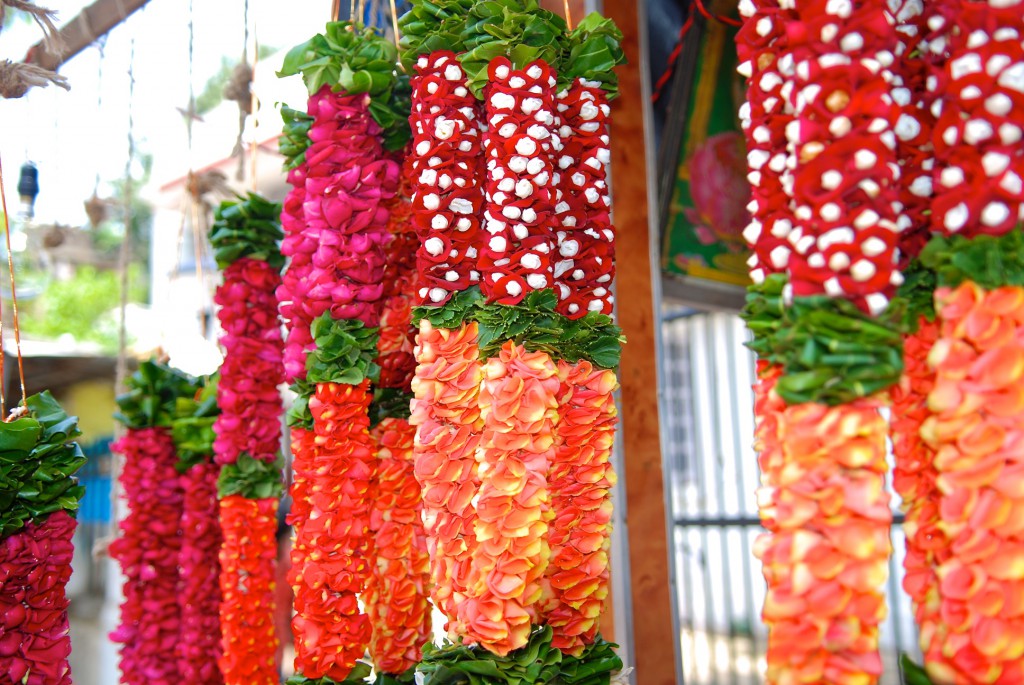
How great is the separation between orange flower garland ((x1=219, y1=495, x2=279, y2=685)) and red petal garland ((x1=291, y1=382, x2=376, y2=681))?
0.87 feet

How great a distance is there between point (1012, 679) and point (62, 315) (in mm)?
11933

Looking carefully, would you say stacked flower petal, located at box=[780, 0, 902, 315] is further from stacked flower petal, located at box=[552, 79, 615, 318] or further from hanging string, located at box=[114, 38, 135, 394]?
hanging string, located at box=[114, 38, 135, 394]

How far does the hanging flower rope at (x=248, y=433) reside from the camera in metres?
1.53

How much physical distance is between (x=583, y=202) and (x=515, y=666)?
69 centimetres

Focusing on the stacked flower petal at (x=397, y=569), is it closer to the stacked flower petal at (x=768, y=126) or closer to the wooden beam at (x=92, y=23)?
the stacked flower petal at (x=768, y=126)

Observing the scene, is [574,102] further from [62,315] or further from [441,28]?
[62,315]

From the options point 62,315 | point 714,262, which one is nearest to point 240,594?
point 714,262

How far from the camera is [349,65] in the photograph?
137 centimetres

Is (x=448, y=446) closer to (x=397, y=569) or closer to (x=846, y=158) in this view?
(x=397, y=569)

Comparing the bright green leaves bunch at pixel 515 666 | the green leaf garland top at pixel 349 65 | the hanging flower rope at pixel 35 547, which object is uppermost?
the green leaf garland top at pixel 349 65

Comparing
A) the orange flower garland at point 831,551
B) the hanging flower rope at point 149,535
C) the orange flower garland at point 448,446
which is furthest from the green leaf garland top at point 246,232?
the orange flower garland at point 831,551

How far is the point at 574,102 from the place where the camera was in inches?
50.1

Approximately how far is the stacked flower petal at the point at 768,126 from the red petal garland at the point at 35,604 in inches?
50.3

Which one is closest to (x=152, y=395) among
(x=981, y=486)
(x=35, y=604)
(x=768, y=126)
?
(x=35, y=604)
